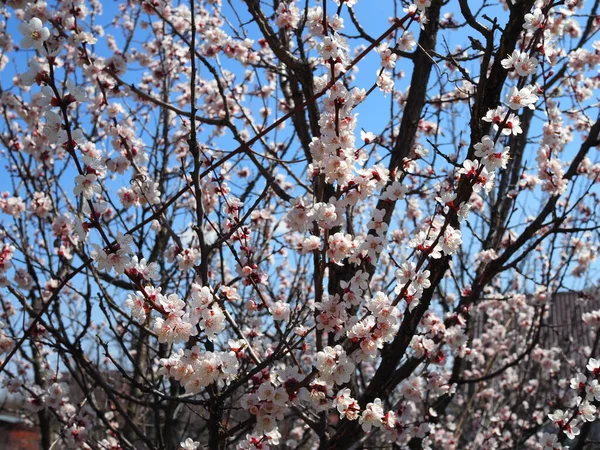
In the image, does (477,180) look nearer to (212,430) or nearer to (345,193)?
(345,193)

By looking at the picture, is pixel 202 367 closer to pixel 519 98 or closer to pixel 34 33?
pixel 34 33

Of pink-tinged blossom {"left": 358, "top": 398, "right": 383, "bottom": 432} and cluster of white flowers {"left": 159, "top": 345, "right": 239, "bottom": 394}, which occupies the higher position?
cluster of white flowers {"left": 159, "top": 345, "right": 239, "bottom": 394}

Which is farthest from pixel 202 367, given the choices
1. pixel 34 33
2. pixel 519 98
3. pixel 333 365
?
pixel 519 98

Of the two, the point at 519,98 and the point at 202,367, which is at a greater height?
the point at 519,98

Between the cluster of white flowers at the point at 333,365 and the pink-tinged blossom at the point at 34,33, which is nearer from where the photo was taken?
the pink-tinged blossom at the point at 34,33

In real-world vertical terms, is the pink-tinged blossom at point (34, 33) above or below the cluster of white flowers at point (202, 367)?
above

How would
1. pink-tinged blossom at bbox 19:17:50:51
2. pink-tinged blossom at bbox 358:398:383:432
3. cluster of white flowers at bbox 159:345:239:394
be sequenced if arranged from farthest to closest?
pink-tinged blossom at bbox 358:398:383:432
cluster of white flowers at bbox 159:345:239:394
pink-tinged blossom at bbox 19:17:50:51

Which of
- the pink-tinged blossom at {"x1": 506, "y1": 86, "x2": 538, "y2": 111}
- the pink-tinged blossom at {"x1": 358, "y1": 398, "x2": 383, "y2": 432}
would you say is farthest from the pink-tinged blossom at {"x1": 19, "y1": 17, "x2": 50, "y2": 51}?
the pink-tinged blossom at {"x1": 358, "y1": 398, "x2": 383, "y2": 432}

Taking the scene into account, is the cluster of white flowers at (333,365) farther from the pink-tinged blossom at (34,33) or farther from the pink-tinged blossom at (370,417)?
the pink-tinged blossom at (34,33)

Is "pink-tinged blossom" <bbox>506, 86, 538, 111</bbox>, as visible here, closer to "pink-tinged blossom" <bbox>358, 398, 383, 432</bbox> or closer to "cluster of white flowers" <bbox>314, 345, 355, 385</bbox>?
"cluster of white flowers" <bbox>314, 345, 355, 385</bbox>

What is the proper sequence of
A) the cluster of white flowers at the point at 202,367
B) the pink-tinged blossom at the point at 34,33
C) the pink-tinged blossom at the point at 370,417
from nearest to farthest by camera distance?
the pink-tinged blossom at the point at 34,33 → the cluster of white flowers at the point at 202,367 → the pink-tinged blossom at the point at 370,417

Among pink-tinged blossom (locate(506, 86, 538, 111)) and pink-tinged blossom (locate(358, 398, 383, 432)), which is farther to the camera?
pink-tinged blossom (locate(358, 398, 383, 432))

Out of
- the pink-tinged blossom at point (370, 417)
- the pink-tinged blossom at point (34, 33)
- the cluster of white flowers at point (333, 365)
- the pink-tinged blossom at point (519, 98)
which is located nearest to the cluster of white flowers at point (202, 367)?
the cluster of white flowers at point (333, 365)

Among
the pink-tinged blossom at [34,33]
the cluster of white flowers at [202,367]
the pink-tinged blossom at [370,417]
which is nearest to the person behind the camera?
the pink-tinged blossom at [34,33]
